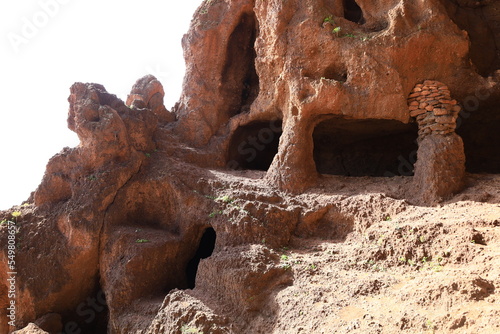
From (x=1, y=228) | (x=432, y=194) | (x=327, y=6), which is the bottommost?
(x=1, y=228)

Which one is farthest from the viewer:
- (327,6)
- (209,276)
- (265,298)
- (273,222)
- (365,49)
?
(327,6)

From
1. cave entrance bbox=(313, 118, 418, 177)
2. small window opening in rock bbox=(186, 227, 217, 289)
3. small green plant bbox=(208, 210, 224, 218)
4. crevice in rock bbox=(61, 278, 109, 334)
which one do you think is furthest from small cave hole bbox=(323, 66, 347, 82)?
crevice in rock bbox=(61, 278, 109, 334)

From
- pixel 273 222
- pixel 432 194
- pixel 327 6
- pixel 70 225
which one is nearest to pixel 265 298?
pixel 273 222

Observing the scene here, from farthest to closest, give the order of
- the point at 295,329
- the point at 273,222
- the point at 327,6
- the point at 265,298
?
the point at 327,6 → the point at 273,222 → the point at 265,298 → the point at 295,329

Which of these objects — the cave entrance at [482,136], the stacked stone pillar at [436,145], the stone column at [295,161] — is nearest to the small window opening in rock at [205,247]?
the stone column at [295,161]

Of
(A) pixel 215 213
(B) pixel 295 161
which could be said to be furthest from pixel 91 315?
(B) pixel 295 161

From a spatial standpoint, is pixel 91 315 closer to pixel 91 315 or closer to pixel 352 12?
pixel 91 315

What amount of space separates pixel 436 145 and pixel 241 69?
656cm

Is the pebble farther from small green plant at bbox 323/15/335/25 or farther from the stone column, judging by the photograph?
small green plant at bbox 323/15/335/25

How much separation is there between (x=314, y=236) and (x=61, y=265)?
524 centimetres

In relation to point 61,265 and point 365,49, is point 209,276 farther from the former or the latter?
point 365,49

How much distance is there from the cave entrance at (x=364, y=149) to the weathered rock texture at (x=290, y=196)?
0.06m

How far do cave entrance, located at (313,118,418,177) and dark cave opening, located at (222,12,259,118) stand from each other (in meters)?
2.52

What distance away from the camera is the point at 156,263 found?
7680 mm
